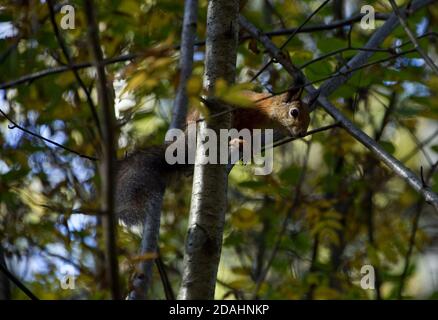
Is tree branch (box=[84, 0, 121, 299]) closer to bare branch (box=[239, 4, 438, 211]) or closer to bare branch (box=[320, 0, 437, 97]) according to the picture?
bare branch (box=[239, 4, 438, 211])

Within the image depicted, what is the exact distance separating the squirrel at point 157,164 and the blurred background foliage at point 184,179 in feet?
0.41

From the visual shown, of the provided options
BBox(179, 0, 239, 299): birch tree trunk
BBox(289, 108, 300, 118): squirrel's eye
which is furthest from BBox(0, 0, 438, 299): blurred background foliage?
BBox(179, 0, 239, 299): birch tree trunk

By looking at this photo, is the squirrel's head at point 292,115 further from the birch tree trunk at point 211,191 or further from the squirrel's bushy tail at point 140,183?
the birch tree trunk at point 211,191

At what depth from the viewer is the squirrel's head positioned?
11.3 feet

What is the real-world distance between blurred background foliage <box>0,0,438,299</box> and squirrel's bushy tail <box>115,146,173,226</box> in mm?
132

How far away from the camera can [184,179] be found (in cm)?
397

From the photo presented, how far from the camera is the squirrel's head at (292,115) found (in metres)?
3.44

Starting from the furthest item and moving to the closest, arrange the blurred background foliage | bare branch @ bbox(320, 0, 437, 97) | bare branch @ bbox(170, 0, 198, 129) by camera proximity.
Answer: the blurred background foliage
bare branch @ bbox(170, 0, 198, 129)
bare branch @ bbox(320, 0, 437, 97)

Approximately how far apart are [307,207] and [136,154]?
132 centimetres

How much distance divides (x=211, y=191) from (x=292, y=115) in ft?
5.76

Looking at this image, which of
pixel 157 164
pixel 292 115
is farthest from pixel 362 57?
pixel 157 164

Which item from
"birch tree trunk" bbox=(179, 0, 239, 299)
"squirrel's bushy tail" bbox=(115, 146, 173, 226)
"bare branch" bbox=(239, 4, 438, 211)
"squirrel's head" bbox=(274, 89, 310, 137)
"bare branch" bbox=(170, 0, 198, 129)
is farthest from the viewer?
"squirrel's head" bbox=(274, 89, 310, 137)

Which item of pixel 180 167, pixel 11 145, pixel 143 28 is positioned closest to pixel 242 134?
pixel 180 167

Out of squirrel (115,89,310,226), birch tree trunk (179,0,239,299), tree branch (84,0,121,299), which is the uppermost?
squirrel (115,89,310,226)
